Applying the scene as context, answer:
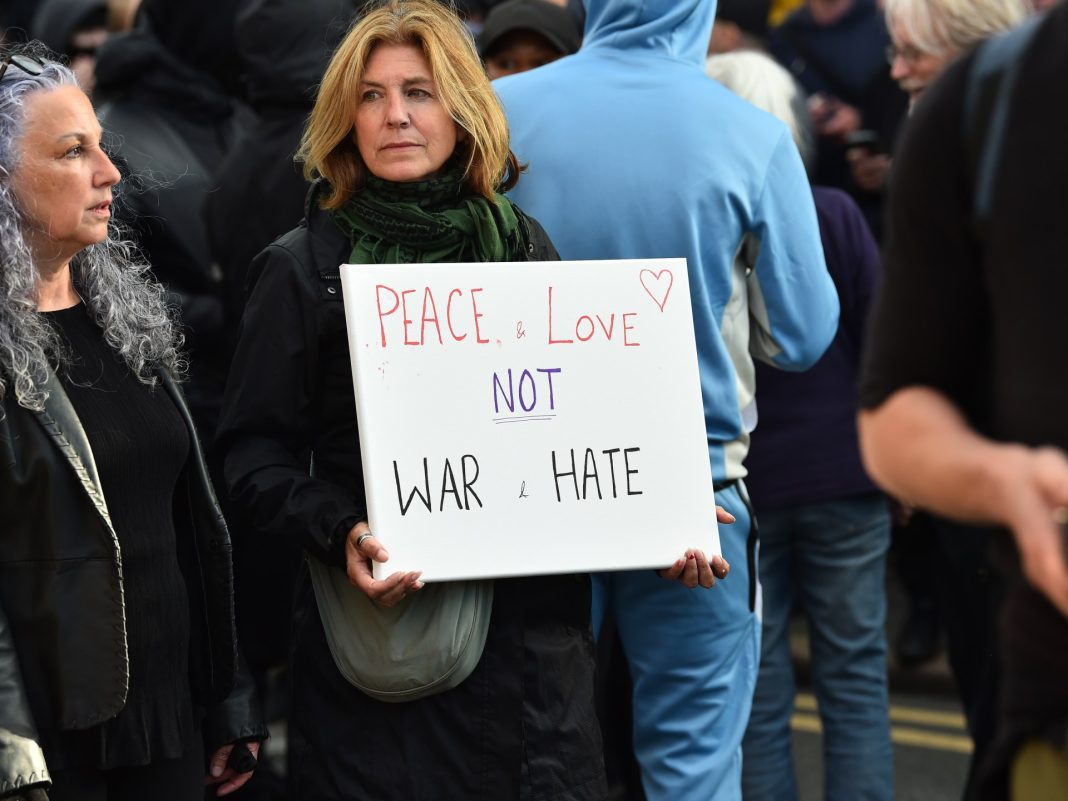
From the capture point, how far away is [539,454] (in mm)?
2863

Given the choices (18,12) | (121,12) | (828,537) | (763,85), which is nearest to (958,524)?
(828,537)

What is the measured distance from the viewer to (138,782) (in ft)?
9.12

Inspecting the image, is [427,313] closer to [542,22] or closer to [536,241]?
[536,241]

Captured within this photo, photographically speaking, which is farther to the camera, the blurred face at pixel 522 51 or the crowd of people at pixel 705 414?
the blurred face at pixel 522 51

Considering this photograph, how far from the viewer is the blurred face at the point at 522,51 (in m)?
4.73

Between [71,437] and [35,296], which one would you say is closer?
[71,437]

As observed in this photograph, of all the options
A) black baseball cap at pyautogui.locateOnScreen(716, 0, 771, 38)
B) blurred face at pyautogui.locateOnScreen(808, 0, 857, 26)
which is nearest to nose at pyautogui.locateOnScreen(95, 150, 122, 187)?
black baseball cap at pyautogui.locateOnScreen(716, 0, 771, 38)

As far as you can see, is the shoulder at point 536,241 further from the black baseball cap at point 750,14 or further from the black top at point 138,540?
the black baseball cap at point 750,14

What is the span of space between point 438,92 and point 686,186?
581mm

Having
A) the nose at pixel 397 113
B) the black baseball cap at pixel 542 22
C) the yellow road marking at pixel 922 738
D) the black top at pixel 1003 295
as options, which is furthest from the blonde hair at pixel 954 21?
the yellow road marking at pixel 922 738

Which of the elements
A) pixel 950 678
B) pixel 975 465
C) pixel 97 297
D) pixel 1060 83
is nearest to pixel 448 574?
pixel 97 297

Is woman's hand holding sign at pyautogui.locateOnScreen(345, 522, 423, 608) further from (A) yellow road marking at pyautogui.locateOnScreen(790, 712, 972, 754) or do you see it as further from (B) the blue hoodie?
(A) yellow road marking at pyautogui.locateOnScreen(790, 712, 972, 754)

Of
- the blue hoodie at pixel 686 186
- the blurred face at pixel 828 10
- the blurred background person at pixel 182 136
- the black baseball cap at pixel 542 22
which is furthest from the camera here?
the blurred face at pixel 828 10

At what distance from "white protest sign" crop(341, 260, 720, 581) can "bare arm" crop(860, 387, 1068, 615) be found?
1068 millimetres
